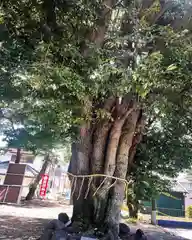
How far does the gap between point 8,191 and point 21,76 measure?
27.6 ft

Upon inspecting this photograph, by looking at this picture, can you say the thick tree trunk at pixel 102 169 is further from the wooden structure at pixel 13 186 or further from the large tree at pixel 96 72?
the wooden structure at pixel 13 186

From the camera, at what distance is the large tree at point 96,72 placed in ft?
8.21

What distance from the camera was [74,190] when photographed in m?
3.95

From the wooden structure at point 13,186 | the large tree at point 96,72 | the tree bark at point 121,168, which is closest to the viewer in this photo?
the large tree at point 96,72

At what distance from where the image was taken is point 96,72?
8.34 ft

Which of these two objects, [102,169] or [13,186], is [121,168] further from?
[13,186]

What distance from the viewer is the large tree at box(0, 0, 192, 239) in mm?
2502

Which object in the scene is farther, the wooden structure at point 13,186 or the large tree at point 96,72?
the wooden structure at point 13,186

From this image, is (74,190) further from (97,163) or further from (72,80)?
(72,80)

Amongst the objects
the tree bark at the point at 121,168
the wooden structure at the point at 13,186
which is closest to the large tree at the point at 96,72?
the tree bark at the point at 121,168

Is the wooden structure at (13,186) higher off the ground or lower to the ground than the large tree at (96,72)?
lower

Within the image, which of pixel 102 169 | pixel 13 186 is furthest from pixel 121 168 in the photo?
pixel 13 186

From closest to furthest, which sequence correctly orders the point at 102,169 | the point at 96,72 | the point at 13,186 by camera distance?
the point at 96,72 < the point at 102,169 < the point at 13,186

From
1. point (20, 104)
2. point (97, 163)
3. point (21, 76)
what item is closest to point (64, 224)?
point (97, 163)
